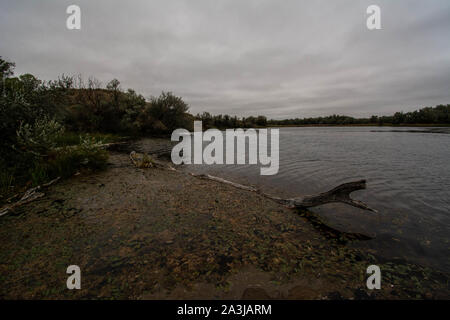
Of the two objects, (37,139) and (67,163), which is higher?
(37,139)

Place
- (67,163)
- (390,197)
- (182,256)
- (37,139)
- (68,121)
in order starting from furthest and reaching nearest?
(68,121) → (67,163) → (37,139) → (390,197) → (182,256)

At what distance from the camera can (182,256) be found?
10.1 ft

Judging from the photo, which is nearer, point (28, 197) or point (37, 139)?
point (28, 197)

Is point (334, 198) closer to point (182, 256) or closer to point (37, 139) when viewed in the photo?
point (182, 256)

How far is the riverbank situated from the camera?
2.42 metres

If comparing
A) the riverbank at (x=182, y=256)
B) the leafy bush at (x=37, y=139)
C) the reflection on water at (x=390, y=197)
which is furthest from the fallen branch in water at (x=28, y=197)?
the reflection on water at (x=390, y=197)

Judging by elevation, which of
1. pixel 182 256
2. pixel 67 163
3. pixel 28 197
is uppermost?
pixel 67 163

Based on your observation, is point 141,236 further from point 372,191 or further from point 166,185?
point 372,191

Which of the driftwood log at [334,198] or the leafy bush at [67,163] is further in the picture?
the leafy bush at [67,163]

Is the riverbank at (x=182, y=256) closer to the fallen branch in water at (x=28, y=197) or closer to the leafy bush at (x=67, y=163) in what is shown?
the fallen branch in water at (x=28, y=197)

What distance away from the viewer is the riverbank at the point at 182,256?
2.42 metres

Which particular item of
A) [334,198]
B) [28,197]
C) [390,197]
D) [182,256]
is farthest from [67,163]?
[390,197]

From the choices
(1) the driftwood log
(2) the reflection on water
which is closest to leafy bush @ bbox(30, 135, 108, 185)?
(2) the reflection on water

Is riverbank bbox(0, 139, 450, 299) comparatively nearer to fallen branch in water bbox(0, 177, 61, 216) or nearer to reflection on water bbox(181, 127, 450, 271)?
fallen branch in water bbox(0, 177, 61, 216)
